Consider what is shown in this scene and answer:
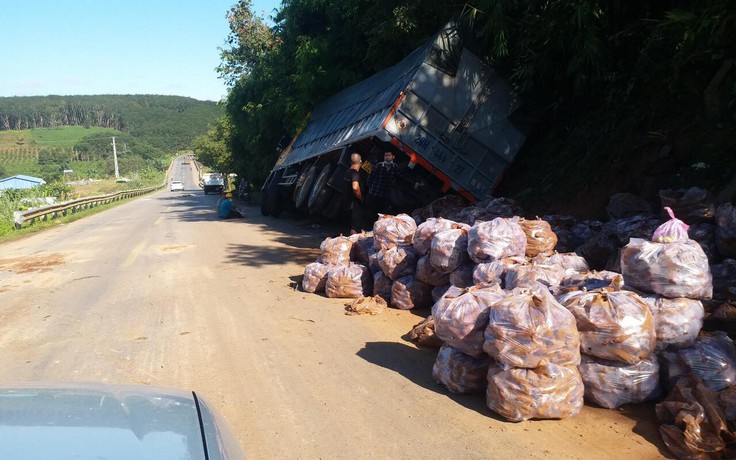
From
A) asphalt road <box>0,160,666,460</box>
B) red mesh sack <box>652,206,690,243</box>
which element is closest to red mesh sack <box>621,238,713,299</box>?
red mesh sack <box>652,206,690,243</box>

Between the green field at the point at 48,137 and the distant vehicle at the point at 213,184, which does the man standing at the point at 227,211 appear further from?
the green field at the point at 48,137

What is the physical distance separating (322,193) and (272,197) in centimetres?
608

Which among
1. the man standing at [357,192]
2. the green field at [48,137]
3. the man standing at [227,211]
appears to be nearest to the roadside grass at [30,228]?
the man standing at [227,211]

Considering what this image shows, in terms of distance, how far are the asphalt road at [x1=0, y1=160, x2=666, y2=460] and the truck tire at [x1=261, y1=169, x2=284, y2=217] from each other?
854 cm

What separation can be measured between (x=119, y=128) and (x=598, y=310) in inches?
7631

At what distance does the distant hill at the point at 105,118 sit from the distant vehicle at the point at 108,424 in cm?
16965

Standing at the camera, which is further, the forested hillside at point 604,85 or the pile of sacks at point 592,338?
the forested hillside at point 604,85

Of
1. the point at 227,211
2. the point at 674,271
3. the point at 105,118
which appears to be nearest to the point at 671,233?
the point at 674,271

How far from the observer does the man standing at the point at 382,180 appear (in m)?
11.2

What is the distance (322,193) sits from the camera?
13.7m

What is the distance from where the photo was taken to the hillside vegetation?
4692 inches

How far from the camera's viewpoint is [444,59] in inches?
462

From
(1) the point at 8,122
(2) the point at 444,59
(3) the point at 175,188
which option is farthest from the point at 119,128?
(2) the point at 444,59

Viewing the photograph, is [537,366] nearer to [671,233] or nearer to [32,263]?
[671,233]
